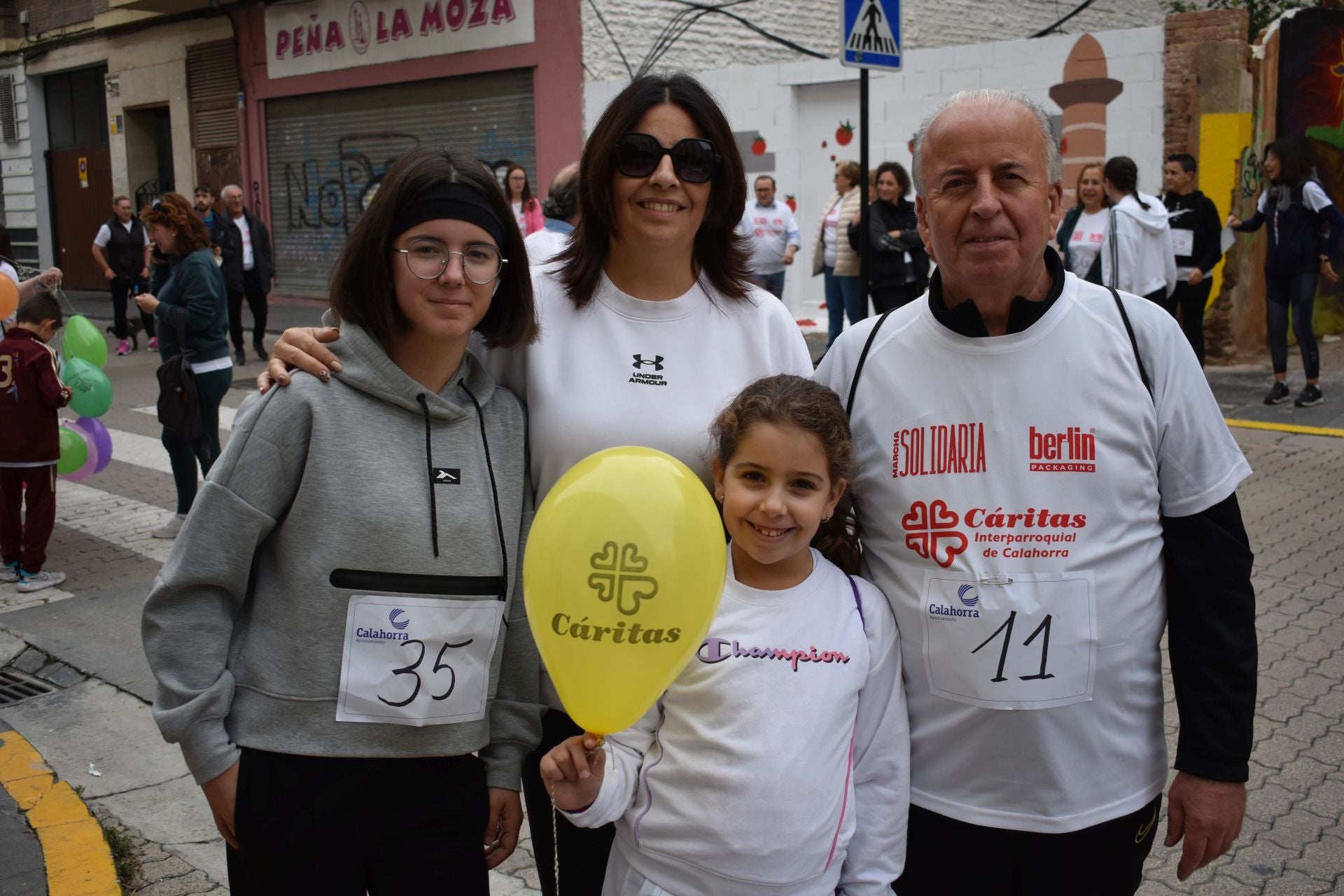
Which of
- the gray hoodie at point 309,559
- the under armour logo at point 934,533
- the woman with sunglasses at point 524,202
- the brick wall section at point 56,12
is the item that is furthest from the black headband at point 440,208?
the brick wall section at point 56,12

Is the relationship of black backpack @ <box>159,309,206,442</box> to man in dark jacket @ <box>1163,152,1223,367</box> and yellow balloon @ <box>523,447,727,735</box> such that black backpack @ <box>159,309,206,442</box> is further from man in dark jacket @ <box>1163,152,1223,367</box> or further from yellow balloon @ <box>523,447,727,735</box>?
man in dark jacket @ <box>1163,152,1223,367</box>

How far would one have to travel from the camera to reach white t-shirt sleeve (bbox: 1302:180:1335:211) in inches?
373

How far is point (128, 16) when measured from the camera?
20.5 meters

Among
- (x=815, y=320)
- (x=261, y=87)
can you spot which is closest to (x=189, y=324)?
(x=815, y=320)

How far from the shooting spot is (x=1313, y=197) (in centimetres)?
951

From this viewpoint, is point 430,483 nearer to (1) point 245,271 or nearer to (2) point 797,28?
(1) point 245,271

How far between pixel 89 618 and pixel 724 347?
4504mm

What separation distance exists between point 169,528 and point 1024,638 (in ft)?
20.7

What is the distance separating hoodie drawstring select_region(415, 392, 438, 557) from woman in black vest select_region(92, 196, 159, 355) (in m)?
14.2

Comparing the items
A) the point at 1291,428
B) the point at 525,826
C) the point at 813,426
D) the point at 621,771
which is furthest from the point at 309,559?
the point at 1291,428

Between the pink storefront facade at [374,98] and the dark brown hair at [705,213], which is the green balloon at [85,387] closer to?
the dark brown hair at [705,213]

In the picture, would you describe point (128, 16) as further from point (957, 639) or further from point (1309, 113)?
point (957, 639)

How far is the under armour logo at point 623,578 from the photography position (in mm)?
1797

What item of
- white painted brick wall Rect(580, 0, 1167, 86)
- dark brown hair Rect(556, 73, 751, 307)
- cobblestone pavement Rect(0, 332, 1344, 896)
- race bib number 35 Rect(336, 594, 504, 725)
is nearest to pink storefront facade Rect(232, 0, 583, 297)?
white painted brick wall Rect(580, 0, 1167, 86)
